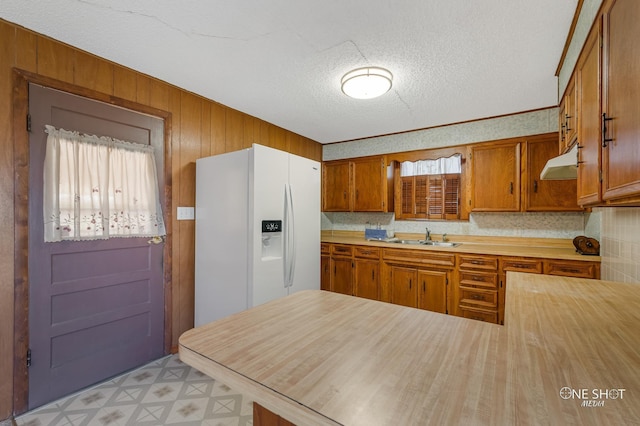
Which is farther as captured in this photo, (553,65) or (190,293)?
(190,293)

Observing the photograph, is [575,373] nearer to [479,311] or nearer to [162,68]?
[479,311]

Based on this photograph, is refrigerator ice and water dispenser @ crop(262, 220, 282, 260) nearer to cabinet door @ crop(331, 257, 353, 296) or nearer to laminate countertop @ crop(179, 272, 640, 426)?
laminate countertop @ crop(179, 272, 640, 426)

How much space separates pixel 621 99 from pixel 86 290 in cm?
301

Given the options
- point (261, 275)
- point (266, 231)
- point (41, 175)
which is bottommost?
point (261, 275)

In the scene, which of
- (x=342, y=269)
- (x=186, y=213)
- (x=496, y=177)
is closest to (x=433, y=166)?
(x=496, y=177)

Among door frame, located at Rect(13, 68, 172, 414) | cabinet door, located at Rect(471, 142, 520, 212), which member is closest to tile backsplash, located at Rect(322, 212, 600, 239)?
cabinet door, located at Rect(471, 142, 520, 212)

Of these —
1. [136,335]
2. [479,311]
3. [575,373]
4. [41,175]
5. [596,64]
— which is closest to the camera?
[575,373]

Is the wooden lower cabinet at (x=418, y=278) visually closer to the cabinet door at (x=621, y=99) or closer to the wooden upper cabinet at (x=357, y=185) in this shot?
the wooden upper cabinet at (x=357, y=185)

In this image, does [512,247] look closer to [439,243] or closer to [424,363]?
[439,243]

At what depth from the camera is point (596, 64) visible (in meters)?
1.19

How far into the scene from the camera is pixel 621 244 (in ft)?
6.11

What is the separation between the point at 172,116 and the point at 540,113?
12.1ft

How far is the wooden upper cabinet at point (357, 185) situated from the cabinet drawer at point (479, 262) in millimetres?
1246

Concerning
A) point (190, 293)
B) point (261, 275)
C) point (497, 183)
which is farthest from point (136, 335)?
point (497, 183)
